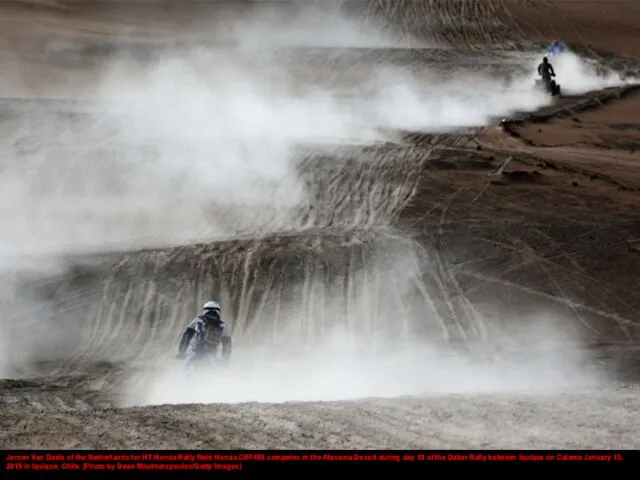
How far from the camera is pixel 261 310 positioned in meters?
15.5

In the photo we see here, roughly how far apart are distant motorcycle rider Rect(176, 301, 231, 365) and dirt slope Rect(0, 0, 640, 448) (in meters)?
1.03

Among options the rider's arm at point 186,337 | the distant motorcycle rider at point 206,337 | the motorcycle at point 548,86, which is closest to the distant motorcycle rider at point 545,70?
the motorcycle at point 548,86

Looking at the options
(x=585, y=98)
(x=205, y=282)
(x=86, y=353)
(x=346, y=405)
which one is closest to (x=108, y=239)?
(x=205, y=282)

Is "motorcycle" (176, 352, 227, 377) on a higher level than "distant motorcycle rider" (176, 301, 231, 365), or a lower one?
lower

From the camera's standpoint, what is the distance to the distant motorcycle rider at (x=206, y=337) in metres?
12.0

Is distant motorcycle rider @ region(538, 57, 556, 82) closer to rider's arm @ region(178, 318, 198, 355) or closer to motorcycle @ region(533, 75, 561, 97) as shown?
motorcycle @ region(533, 75, 561, 97)

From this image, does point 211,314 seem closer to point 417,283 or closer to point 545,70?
point 417,283

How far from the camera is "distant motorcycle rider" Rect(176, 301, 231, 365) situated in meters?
12.0

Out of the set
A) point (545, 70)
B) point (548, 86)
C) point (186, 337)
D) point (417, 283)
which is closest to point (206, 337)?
point (186, 337)

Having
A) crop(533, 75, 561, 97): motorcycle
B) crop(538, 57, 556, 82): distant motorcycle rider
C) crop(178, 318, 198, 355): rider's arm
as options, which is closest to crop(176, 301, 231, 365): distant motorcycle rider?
crop(178, 318, 198, 355): rider's arm

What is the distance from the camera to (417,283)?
16.1m

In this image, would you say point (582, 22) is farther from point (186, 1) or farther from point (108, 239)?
point (108, 239)

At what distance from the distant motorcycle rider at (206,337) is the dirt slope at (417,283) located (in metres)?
1.03

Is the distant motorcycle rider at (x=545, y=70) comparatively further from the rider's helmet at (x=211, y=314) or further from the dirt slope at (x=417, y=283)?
the rider's helmet at (x=211, y=314)
